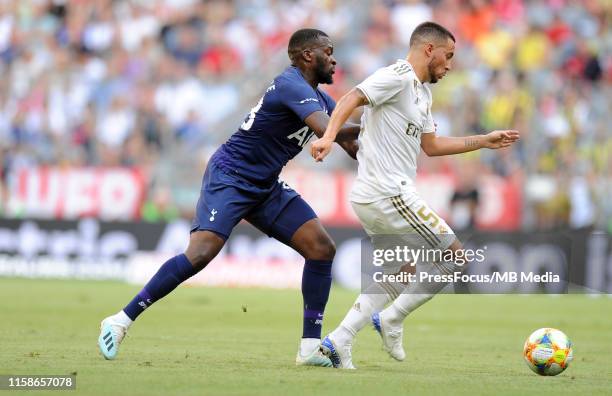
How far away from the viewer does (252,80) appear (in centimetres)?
2436

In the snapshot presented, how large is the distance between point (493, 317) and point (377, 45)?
8879 millimetres

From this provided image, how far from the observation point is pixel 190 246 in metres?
9.64

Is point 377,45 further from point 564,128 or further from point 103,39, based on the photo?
point 103,39

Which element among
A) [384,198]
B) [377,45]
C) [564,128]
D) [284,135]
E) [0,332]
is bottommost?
Answer: [0,332]

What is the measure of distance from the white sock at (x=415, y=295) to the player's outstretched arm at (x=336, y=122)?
4.67 ft

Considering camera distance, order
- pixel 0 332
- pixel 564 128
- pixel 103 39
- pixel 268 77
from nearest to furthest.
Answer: pixel 0 332 < pixel 564 128 < pixel 268 77 < pixel 103 39

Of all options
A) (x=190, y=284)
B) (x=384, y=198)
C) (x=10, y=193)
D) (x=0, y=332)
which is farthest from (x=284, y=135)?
(x=10, y=193)

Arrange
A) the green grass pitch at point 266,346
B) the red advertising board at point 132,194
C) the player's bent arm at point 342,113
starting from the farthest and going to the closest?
the red advertising board at point 132,194
the player's bent arm at point 342,113
the green grass pitch at point 266,346

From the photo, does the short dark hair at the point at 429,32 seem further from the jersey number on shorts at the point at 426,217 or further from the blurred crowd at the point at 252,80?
the blurred crowd at the point at 252,80

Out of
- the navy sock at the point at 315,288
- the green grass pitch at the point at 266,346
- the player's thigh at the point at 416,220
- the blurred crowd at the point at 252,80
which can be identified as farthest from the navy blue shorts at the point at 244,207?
the blurred crowd at the point at 252,80

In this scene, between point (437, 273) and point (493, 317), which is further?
point (493, 317)

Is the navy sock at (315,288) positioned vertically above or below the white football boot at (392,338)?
above

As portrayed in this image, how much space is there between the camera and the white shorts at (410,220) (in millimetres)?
9398

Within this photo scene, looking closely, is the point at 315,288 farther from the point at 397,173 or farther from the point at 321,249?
the point at 397,173
